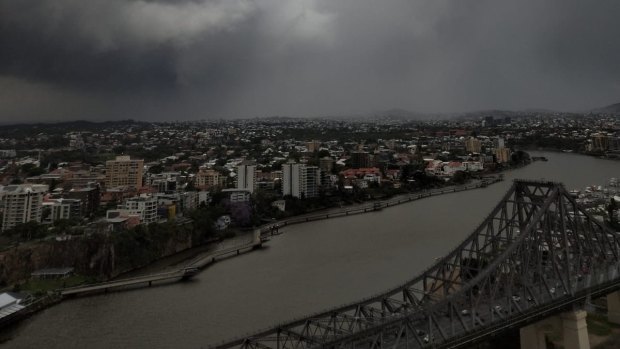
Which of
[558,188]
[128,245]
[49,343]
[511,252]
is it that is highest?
[558,188]

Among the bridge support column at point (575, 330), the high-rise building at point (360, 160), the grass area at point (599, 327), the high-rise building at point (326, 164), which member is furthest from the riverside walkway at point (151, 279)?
the high-rise building at point (360, 160)

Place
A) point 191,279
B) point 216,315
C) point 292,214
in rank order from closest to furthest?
point 216,315 < point 191,279 < point 292,214

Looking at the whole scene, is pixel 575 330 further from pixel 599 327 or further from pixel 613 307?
pixel 613 307

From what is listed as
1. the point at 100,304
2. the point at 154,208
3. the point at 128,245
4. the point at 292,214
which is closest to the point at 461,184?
the point at 292,214

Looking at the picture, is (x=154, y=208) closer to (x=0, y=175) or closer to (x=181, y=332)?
(x=181, y=332)

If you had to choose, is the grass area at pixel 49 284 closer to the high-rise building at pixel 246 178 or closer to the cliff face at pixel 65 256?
the cliff face at pixel 65 256

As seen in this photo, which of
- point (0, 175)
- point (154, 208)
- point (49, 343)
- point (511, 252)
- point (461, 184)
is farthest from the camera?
point (461, 184)

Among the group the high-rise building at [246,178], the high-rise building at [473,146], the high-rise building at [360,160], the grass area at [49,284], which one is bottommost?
the grass area at [49,284]
